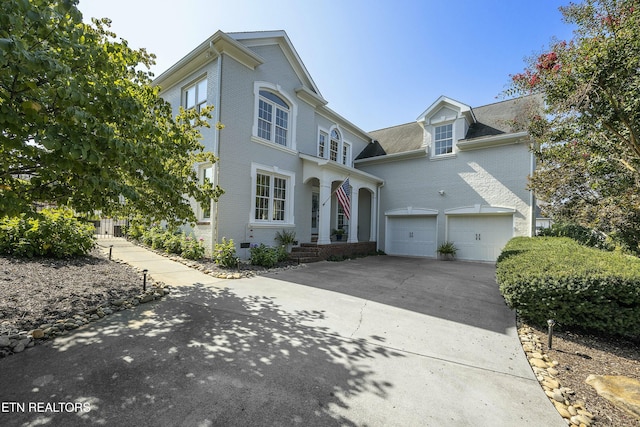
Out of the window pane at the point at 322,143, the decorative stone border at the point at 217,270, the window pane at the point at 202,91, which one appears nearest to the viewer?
the decorative stone border at the point at 217,270

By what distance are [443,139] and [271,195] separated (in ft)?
30.3

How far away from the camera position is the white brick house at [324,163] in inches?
375

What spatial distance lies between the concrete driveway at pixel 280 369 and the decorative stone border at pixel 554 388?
0.33 feet

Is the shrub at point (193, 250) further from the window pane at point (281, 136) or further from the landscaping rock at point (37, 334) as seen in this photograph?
the landscaping rock at point (37, 334)

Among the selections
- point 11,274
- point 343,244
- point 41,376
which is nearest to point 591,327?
point 41,376

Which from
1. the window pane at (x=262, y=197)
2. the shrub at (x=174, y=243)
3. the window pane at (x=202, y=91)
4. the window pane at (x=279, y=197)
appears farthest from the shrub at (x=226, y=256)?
the window pane at (x=202, y=91)

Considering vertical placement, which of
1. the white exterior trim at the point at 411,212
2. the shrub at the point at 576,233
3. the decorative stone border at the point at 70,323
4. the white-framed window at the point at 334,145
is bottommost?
the decorative stone border at the point at 70,323

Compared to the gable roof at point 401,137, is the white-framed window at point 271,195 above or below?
below

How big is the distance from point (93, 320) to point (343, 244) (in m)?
9.54

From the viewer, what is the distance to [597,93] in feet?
14.7

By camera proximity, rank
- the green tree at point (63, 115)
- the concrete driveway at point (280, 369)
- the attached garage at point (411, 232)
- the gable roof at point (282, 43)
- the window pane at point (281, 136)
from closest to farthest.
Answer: the green tree at point (63, 115), the concrete driveway at point (280, 369), the gable roof at point (282, 43), the window pane at point (281, 136), the attached garage at point (411, 232)

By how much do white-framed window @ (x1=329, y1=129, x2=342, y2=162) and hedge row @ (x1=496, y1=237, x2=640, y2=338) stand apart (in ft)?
37.5

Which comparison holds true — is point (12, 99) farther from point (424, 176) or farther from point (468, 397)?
point (424, 176)

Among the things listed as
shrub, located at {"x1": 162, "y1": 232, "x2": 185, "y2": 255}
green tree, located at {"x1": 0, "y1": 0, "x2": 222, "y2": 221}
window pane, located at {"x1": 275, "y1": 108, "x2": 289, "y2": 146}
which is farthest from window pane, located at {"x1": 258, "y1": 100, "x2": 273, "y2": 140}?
green tree, located at {"x1": 0, "y1": 0, "x2": 222, "y2": 221}
